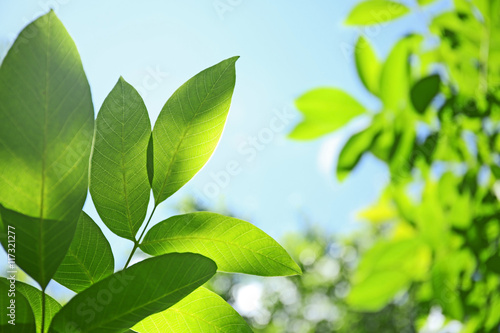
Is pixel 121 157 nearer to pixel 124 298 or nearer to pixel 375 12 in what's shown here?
pixel 124 298

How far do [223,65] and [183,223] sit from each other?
0.47 feet

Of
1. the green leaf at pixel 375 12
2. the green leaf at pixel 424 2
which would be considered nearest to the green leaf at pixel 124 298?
the green leaf at pixel 375 12

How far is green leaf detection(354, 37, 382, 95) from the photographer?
4.29 ft

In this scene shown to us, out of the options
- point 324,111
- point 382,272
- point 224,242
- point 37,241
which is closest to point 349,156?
point 324,111

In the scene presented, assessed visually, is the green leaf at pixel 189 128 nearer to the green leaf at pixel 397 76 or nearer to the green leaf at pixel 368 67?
the green leaf at pixel 397 76

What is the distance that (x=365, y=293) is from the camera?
1.36 metres

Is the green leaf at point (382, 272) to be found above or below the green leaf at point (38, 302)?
below

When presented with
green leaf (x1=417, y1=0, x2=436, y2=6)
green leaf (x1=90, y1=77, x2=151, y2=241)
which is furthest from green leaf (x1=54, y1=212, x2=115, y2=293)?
green leaf (x1=417, y1=0, x2=436, y2=6)

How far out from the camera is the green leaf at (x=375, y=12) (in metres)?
1.23

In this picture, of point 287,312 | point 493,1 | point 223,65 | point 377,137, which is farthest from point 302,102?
point 287,312

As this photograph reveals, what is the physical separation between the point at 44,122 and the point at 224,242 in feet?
0.58

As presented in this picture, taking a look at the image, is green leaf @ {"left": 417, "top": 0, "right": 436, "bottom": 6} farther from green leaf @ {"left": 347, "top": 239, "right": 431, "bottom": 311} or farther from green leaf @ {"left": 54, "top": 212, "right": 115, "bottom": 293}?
green leaf @ {"left": 54, "top": 212, "right": 115, "bottom": 293}

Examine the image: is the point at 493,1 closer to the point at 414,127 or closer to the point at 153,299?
the point at 414,127

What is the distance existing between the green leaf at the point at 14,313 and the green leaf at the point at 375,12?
3.86 feet
